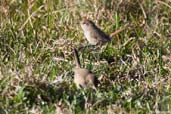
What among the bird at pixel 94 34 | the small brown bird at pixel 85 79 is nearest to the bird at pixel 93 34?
the bird at pixel 94 34

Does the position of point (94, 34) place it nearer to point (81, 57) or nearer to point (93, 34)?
point (93, 34)

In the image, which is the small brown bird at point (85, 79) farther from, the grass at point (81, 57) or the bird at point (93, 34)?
the bird at point (93, 34)

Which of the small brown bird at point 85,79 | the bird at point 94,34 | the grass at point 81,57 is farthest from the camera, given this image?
the bird at point 94,34

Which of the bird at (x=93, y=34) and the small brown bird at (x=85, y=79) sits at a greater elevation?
the bird at (x=93, y=34)

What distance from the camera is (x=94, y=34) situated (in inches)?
278

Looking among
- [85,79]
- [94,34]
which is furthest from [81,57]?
[85,79]

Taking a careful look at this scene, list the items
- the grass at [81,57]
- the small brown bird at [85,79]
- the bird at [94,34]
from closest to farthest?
the grass at [81,57]
the small brown bird at [85,79]
the bird at [94,34]

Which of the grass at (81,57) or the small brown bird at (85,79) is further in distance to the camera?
the small brown bird at (85,79)

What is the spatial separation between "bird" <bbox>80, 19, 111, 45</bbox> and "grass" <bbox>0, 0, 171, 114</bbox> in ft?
0.27

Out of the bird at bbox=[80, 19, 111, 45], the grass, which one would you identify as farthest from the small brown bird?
the bird at bbox=[80, 19, 111, 45]

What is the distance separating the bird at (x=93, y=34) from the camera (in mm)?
7023

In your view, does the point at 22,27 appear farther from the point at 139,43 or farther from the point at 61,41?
the point at 139,43

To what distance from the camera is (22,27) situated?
7.30 meters

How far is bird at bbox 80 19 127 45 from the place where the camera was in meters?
7.02
